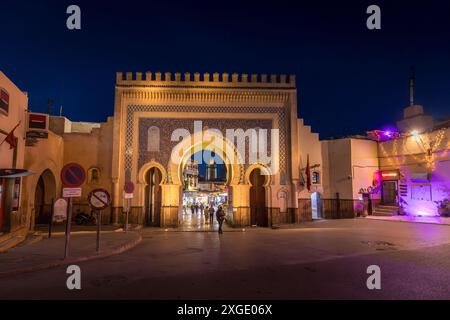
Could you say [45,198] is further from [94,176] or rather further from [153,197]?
[153,197]

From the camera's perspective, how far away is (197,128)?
17266mm

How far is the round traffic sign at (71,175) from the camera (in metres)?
7.17

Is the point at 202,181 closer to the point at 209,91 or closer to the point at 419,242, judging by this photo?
the point at 209,91

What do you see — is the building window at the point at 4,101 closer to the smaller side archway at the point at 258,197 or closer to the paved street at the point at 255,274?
the paved street at the point at 255,274

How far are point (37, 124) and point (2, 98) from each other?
7.49ft

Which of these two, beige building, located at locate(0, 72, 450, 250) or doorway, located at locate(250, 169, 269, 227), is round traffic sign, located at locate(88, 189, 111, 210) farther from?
doorway, located at locate(250, 169, 269, 227)

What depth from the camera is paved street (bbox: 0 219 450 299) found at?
479cm

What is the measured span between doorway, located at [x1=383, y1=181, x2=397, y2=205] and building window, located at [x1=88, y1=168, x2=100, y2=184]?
18.4 m

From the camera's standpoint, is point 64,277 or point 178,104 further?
point 178,104

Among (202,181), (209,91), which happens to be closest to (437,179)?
(209,91)

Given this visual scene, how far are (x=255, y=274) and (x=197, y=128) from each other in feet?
39.8

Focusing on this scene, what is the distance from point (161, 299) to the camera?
14.8 feet

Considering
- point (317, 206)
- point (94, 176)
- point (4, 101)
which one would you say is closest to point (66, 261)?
point (4, 101)

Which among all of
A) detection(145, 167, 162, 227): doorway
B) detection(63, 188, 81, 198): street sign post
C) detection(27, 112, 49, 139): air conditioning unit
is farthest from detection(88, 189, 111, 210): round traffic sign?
detection(145, 167, 162, 227): doorway
